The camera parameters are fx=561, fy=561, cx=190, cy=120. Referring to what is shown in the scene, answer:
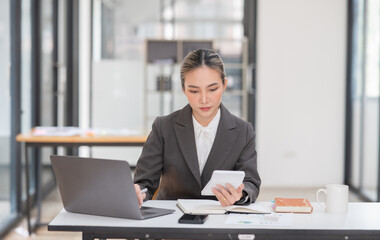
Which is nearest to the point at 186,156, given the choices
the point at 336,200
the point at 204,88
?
the point at 204,88

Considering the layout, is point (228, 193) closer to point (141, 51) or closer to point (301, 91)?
point (301, 91)

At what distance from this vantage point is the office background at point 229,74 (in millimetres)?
5234

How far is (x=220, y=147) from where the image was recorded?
244 cm

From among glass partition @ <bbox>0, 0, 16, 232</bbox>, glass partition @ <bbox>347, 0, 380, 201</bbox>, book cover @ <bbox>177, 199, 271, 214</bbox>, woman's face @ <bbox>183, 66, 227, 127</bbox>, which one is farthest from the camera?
glass partition @ <bbox>347, 0, 380, 201</bbox>

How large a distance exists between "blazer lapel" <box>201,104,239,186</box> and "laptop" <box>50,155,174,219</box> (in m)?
0.47

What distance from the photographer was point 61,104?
6.73 m

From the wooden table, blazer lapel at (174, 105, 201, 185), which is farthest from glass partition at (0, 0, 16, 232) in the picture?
blazer lapel at (174, 105, 201, 185)

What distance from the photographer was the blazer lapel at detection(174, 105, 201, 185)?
2.41 metres

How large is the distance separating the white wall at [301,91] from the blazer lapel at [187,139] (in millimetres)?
4537

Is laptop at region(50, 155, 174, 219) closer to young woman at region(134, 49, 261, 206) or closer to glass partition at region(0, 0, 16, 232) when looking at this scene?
young woman at region(134, 49, 261, 206)

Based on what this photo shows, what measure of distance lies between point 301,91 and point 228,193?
16.6ft

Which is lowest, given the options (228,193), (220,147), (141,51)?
(228,193)

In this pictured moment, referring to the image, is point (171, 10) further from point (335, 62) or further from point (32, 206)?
point (32, 206)

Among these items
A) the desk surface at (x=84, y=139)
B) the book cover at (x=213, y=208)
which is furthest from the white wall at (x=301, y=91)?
the book cover at (x=213, y=208)
